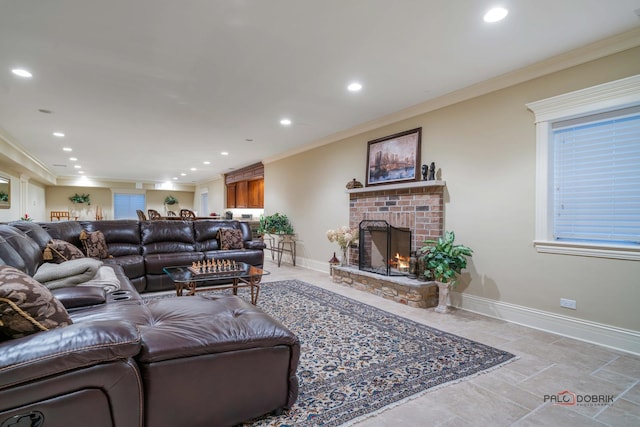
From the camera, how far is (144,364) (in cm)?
135

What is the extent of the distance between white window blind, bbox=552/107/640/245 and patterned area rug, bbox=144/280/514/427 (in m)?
1.41

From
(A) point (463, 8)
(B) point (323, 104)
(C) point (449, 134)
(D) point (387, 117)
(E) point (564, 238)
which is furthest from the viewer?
(D) point (387, 117)

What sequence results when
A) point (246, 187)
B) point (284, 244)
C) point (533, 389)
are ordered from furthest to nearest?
point (246, 187)
point (284, 244)
point (533, 389)

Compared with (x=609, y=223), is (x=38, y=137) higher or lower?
higher

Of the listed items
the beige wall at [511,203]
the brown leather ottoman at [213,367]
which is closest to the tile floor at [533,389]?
the beige wall at [511,203]

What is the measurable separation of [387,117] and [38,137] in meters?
6.20

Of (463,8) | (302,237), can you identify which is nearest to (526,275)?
(463,8)

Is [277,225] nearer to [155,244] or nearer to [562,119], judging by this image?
[155,244]

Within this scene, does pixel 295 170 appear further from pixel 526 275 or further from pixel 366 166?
pixel 526 275

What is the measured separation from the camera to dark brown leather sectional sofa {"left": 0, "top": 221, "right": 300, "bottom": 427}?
1053mm

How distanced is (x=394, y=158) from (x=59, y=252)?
409 centimetres

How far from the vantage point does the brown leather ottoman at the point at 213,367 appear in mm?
1383

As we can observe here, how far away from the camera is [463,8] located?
221 cm

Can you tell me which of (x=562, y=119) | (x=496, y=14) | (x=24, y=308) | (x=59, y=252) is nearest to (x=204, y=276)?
(x=59, y=252)
